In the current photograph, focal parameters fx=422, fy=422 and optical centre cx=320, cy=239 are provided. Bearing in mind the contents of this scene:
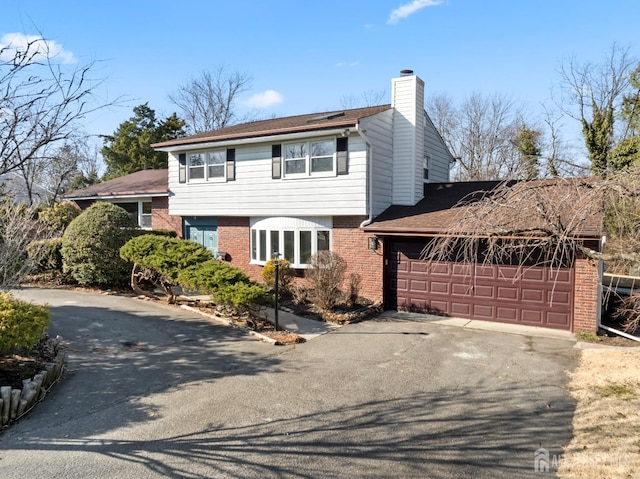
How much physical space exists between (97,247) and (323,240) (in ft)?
24.8

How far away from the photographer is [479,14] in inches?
529

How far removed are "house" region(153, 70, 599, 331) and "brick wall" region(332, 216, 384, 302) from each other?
0.03 meters

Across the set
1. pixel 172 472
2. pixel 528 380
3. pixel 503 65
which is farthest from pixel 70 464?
pixel 503 65

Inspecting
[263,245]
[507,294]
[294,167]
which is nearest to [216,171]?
[263,245]

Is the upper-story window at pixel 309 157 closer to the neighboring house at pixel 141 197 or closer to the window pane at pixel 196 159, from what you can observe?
the window pane at pixel 196 159

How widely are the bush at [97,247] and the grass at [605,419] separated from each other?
13.6m

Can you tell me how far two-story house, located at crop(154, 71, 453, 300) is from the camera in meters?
13.2

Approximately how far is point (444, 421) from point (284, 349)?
4.29m

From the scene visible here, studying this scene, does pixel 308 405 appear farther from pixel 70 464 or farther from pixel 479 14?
pixel 479 14

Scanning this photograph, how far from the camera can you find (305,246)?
14438 mm

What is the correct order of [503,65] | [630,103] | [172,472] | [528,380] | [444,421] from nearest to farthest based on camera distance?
[172,472], [444,421], [528,380], [503,65], [630,103]

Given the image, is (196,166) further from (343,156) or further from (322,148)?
(343,156)

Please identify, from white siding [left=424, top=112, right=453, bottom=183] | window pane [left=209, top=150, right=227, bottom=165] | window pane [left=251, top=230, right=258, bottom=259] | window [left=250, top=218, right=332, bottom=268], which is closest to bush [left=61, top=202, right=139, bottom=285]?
window pane [left=209, top=150, right=227, bottom=165]

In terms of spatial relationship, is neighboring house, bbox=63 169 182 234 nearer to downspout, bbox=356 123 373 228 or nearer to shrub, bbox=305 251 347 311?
shrub, bbox=305 251 347 311
